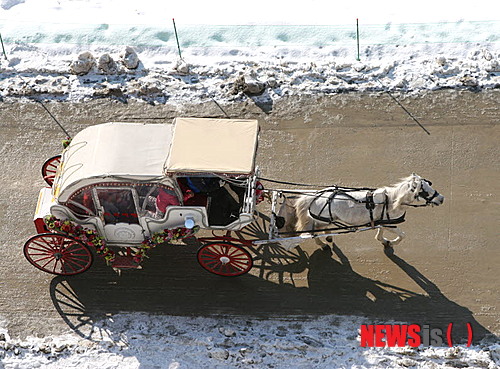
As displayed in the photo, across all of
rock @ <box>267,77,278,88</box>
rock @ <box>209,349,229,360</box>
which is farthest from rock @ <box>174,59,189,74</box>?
rock @ <box>209,349,229,360</box>

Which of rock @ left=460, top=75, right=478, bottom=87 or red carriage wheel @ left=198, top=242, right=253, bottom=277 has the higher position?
rock @ left=460, top=75, right=478, bottom=87

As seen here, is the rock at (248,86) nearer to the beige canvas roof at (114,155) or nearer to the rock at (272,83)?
the rock at (272,83)

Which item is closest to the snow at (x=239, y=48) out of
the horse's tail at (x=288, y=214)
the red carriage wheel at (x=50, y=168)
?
the red carriage wheel at (x=50, y=168)

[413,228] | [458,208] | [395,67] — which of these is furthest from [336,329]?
[395,67]

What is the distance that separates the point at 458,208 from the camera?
426 inches

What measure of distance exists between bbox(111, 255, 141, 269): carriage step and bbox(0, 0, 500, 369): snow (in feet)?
2.56

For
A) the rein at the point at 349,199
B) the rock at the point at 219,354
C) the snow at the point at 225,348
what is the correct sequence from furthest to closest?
the rein at the point at 349,199 → the rock at the point at 219,354 → the snow at the point at 225,348

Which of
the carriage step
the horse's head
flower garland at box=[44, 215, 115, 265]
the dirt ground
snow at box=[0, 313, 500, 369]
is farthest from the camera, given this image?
the dirt ground

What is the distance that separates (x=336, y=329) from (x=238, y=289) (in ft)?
5.59

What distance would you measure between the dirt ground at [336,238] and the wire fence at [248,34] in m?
1.85

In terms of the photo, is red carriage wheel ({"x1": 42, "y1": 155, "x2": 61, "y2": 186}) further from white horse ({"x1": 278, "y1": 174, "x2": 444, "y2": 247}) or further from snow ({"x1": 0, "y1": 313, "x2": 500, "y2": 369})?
white horse ({"x1": 278, "y1": 174, "x2": 444, "y2": 247})

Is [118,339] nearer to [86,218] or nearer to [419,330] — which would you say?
[86,218]

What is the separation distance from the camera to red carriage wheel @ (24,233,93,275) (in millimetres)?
9751

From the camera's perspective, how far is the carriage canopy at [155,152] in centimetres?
891
